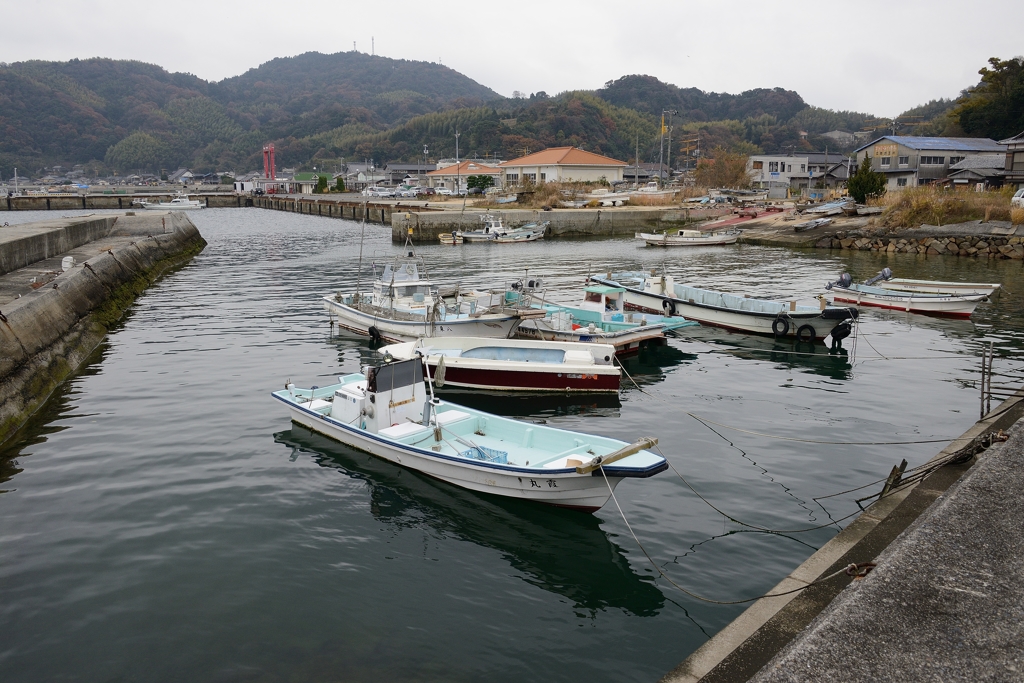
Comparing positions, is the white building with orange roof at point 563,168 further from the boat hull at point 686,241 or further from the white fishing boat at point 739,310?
the white fishing boat at point 739,310

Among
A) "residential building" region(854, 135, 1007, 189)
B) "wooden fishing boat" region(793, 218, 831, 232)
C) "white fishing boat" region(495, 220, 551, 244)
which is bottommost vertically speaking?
"white fishing boat" region(495, 220, 551, 244)

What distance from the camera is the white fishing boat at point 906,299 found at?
1085 inches

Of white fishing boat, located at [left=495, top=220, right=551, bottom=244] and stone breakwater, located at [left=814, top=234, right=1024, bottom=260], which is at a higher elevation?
white fishing boat, located at [left=495, top=220, right=551, bottom=244]

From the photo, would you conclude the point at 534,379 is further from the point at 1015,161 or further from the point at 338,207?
the point at 338,207

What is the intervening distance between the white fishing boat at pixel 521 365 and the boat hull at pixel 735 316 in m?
8.33

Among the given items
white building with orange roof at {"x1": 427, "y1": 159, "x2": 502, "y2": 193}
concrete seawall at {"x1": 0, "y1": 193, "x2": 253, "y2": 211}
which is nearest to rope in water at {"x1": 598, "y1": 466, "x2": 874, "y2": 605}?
white building with orange roof at {"x1": 427, "y1": 159, "x2": 502, "y2": 193}

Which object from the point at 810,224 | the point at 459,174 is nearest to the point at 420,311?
the point at 810,224

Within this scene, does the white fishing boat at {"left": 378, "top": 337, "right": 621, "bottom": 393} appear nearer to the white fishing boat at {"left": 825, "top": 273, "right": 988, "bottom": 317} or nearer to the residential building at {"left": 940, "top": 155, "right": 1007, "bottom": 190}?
the white fishing boat at {"left": 825, "top": 273, "right": 988, "bottom": 317}

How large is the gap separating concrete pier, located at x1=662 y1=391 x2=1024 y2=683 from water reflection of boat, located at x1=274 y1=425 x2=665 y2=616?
248cm

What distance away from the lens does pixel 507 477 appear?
11734 millimetres

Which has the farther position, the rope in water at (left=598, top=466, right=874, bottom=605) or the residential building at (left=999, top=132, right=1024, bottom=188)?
the residential building at (left=999, top=132, right=1024, bottom=188)

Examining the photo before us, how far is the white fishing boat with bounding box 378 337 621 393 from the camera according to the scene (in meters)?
18.4

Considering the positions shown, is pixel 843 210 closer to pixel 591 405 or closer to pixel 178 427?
pixel 591 405

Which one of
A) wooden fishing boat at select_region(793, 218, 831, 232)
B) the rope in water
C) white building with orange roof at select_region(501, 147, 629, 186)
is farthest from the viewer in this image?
white building with orange roof at select_region(501, 147, 629, 186)
